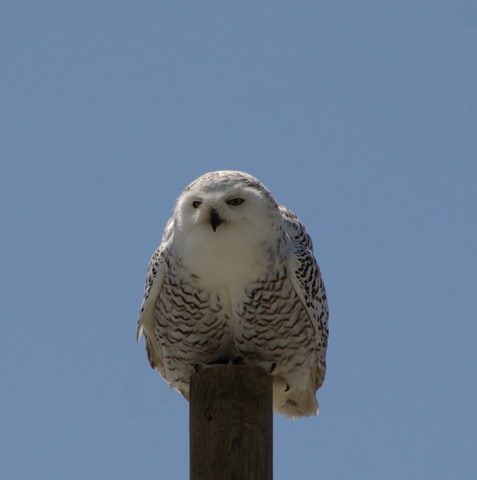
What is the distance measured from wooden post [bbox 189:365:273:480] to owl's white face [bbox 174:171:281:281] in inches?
51.4

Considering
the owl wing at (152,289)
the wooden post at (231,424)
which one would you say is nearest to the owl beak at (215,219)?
the owl wing at (152,289)

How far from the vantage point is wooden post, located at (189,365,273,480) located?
406 cm

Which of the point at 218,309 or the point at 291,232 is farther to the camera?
the point at 291,232

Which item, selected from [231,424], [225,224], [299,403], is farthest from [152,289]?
[231,424]

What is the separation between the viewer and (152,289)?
618 centimetres

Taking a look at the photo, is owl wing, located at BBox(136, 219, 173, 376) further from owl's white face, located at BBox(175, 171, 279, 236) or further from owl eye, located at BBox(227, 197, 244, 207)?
owl eye, located at BBox(227, 197, 244, 207)

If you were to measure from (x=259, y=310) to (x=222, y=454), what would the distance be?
1.89m

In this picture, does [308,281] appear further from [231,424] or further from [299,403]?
[231,424]

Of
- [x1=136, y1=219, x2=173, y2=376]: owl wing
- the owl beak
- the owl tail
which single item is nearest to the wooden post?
the owl beak

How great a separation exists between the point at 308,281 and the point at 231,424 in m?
2.13

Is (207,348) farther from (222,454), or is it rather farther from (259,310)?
(222,454)

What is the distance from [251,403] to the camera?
4332mm

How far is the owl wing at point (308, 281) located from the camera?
20.1 feet

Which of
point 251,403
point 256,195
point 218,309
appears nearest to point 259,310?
point 218,309
